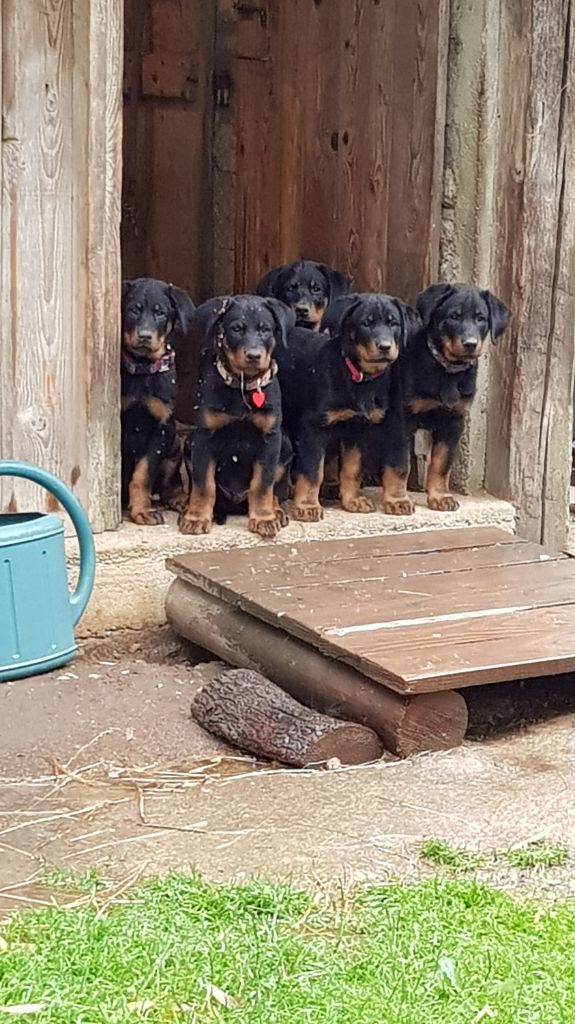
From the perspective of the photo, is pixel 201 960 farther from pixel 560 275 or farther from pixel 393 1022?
pixel 560 275

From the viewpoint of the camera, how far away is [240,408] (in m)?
5.89

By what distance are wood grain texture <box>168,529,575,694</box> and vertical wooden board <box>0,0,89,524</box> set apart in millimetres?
671

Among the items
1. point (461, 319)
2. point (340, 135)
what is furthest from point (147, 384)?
point (340, 135)

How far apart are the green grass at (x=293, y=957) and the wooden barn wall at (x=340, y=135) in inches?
162

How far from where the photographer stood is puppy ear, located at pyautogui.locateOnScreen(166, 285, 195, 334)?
6.03 metres

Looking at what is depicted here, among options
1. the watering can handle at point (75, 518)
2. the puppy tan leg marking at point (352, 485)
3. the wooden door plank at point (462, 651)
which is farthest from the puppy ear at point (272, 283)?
the wooden door plank at point (462, 651)

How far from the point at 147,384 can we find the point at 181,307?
35cm

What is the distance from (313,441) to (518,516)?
3.30 ft

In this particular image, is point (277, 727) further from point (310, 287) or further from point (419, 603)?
point (310, 287)

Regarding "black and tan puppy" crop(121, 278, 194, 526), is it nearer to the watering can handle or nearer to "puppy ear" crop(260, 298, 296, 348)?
"puppy ear" crop(260, 298, 296, 348)

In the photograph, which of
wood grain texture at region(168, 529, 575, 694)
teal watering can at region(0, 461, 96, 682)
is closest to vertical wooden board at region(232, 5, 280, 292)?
wood grain texture at region(168, 529, 575, 694)

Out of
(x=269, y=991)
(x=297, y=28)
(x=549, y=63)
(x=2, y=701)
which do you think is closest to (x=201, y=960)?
(x=269, y=991)

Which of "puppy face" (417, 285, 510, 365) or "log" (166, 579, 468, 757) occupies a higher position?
"puppy face" (417, 285, 510, 365)

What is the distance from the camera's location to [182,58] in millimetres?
8836
